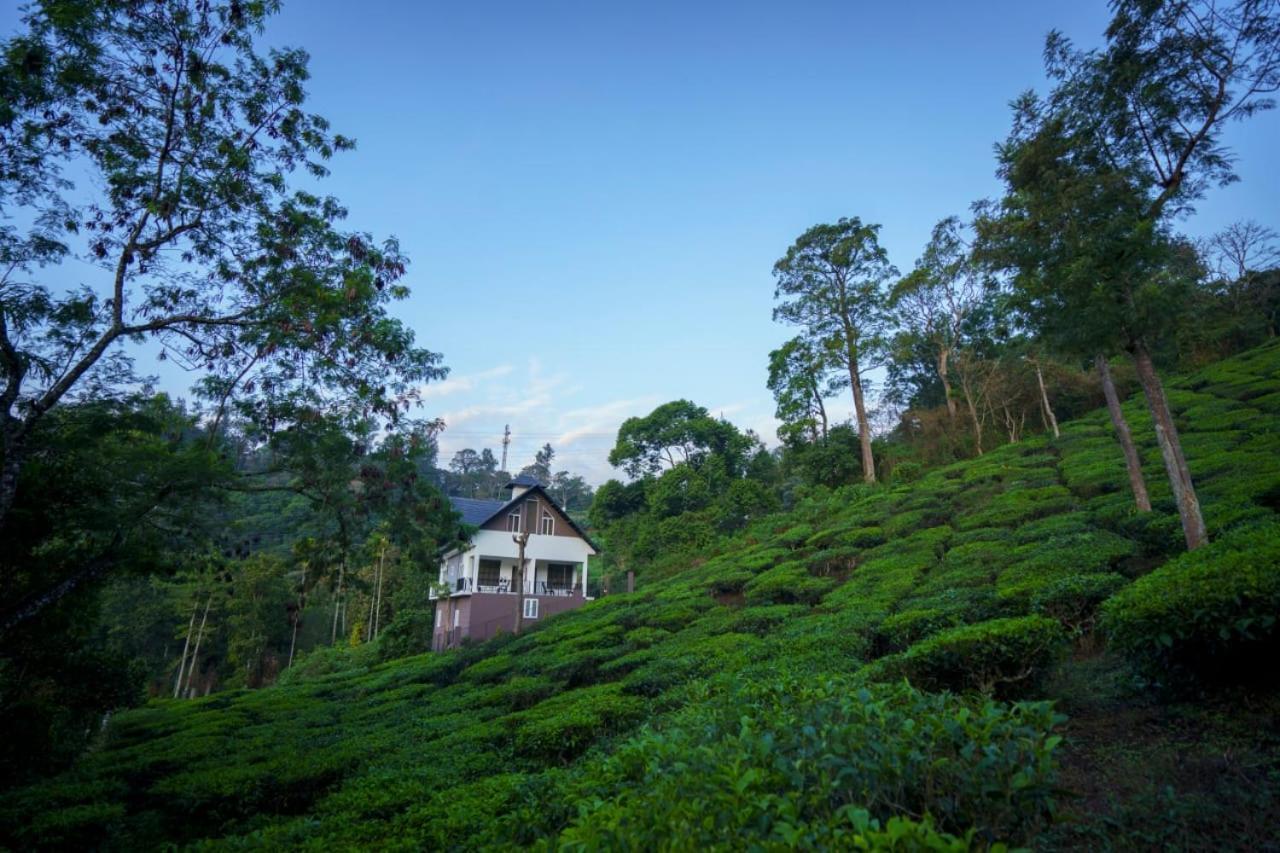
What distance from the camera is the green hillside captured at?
112 inches

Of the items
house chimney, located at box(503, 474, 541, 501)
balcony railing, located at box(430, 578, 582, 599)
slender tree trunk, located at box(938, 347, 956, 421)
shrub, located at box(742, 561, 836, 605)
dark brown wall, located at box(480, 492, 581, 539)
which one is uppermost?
slender tree trunk, located at box(938, 347, 956, 421)

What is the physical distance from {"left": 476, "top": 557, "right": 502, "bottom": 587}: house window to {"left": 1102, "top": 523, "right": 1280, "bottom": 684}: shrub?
92.3 feet

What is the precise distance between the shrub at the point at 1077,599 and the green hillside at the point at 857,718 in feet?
0.11

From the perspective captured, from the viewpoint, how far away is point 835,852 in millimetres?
2098

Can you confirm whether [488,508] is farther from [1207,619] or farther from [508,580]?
[1207,619]

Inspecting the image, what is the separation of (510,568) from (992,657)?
1103 inches

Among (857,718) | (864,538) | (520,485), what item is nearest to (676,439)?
(520,485)

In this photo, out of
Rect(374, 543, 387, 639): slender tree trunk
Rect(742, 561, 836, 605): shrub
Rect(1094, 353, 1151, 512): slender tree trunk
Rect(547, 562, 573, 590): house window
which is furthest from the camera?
Rect(374, 543, 387, 639): slender tree trunk

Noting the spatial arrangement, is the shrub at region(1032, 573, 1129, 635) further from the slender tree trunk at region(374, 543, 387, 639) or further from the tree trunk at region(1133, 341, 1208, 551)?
the slender tree trunk at region(374, 543, 387, 639)

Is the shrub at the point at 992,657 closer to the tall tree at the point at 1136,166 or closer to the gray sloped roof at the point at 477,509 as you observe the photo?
the tall tree at the point at 1136,166

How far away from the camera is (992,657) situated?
5.48 meters

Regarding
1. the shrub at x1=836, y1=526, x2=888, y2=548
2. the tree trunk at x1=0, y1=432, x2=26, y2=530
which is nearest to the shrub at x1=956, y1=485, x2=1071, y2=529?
the shrub at x1=836, y1=526, x2=888, y2=548

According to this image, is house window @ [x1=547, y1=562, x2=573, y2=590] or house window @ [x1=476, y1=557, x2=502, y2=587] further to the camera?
house window @ [x1=547, y1=562, x2=573, y2=590]

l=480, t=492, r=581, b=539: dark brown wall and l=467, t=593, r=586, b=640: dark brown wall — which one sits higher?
l=480, t=492, r=581, b=539: dark brown wall
